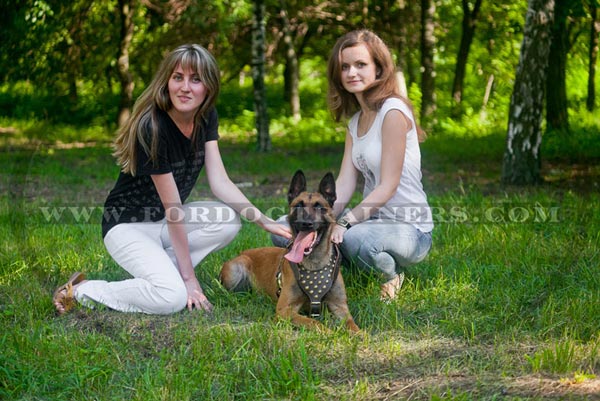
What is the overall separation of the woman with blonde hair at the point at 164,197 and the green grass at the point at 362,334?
153 millimetres

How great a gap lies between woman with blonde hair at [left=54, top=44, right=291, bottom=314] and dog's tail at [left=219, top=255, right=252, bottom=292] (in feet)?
0.96

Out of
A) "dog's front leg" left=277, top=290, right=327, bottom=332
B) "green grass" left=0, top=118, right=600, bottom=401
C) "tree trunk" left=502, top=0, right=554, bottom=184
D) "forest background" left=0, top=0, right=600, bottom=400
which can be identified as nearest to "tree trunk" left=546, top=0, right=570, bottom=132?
"forest background" left=0, top=0, right=600, bottom=400

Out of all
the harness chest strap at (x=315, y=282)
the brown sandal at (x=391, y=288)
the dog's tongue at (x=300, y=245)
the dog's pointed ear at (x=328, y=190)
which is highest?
the dog's pointed ear at (x=328, y=190)

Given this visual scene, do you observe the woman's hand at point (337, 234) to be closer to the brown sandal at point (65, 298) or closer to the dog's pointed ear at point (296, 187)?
the dog's pointed ear at point (296, 187)

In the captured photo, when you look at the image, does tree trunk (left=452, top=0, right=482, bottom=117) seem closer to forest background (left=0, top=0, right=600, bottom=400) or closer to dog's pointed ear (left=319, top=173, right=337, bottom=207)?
forest background (left=0, top=0, right=600, bottom=400)

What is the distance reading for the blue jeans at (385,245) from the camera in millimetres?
4945

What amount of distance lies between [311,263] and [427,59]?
14170 millimetres

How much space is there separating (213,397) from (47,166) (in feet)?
33.8

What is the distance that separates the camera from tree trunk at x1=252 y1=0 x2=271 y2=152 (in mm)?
13945

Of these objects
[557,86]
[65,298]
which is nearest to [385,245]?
[65,298]

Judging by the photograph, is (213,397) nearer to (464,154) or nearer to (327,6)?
(464,154)

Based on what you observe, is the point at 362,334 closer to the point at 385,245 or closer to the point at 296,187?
the point at 385,245

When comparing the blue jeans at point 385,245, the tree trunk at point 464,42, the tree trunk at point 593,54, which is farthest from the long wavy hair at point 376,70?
the tree trunk at point 464,42

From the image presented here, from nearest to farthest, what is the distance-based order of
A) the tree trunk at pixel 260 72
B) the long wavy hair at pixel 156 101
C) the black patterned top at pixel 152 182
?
1. the long wavy hair at pixel 156 101
2. the black patterned top at pixel 152 182
3. the tree trunk at pixel 260 72
